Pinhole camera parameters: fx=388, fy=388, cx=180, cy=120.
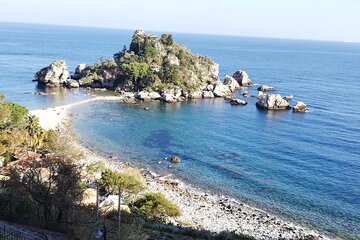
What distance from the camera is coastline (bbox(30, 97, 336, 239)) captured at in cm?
3581

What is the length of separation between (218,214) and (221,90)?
62.8 meters

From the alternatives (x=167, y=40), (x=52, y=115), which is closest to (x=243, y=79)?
(x=167, y=40)

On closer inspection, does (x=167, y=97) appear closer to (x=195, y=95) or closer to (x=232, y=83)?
(x=195, y=95)

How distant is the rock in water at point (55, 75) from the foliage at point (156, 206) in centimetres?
7020

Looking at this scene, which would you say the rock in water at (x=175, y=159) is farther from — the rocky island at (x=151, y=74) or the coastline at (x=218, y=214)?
the rocky island at (x=151, y=74)

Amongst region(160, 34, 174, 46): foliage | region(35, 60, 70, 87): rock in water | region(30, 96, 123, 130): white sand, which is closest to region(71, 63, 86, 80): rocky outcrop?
region(35, 60, 70, 87): rock in water

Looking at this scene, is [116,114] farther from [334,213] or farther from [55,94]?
[334,213]

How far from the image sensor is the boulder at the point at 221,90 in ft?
322

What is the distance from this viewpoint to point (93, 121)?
70562 mm

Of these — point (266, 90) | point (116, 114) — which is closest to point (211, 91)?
point (266, 90)

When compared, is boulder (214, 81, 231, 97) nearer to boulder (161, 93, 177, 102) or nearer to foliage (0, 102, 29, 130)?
boulder (161, 93, 177, 102)

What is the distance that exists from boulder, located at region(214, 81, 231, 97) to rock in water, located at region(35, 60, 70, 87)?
39.2m

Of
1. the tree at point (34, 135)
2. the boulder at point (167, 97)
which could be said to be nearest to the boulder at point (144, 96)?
the boulder at point (167, 97)

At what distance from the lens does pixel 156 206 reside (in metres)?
36.5
